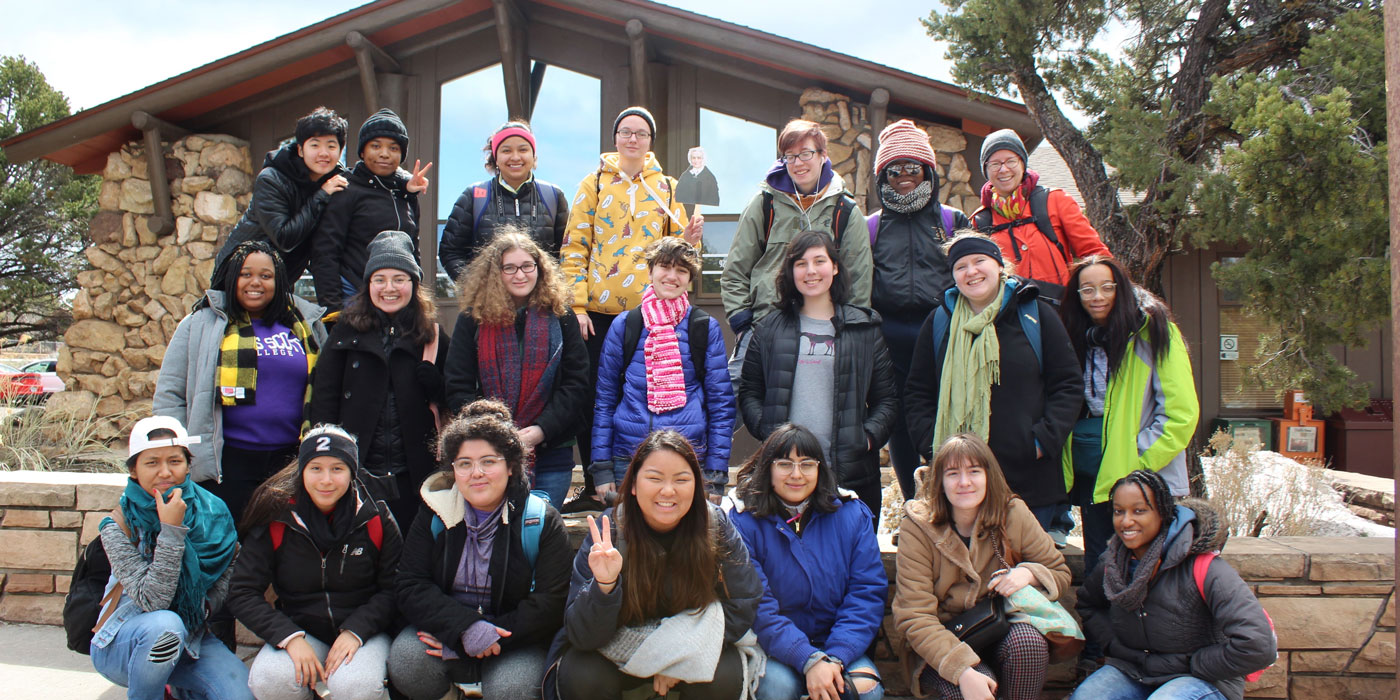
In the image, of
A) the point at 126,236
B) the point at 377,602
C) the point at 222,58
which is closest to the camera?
the point at 377,602

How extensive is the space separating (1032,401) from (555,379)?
6.29 feet

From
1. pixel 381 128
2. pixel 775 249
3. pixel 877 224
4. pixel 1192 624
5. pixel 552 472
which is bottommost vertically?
pixel 1192 624

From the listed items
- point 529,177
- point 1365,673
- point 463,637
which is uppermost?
point 529,177

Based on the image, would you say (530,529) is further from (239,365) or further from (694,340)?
(239,365)

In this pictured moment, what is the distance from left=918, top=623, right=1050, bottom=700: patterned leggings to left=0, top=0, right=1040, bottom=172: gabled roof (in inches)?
185

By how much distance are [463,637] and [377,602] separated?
369 mm

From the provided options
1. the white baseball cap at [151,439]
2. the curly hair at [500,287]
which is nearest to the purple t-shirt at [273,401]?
the white baseball cap at [151,439]

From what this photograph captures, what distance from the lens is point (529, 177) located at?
155 inches

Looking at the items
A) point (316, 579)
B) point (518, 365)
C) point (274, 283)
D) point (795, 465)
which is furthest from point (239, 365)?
point (795, 465)

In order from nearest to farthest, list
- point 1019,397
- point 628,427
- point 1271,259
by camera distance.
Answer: point 1019,397, point 628,427, point 1271,259

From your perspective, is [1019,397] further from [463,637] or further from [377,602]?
[377,602]

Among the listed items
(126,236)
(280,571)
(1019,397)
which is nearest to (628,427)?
(280,571)

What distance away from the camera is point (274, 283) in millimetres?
3260

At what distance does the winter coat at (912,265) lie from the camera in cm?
346
